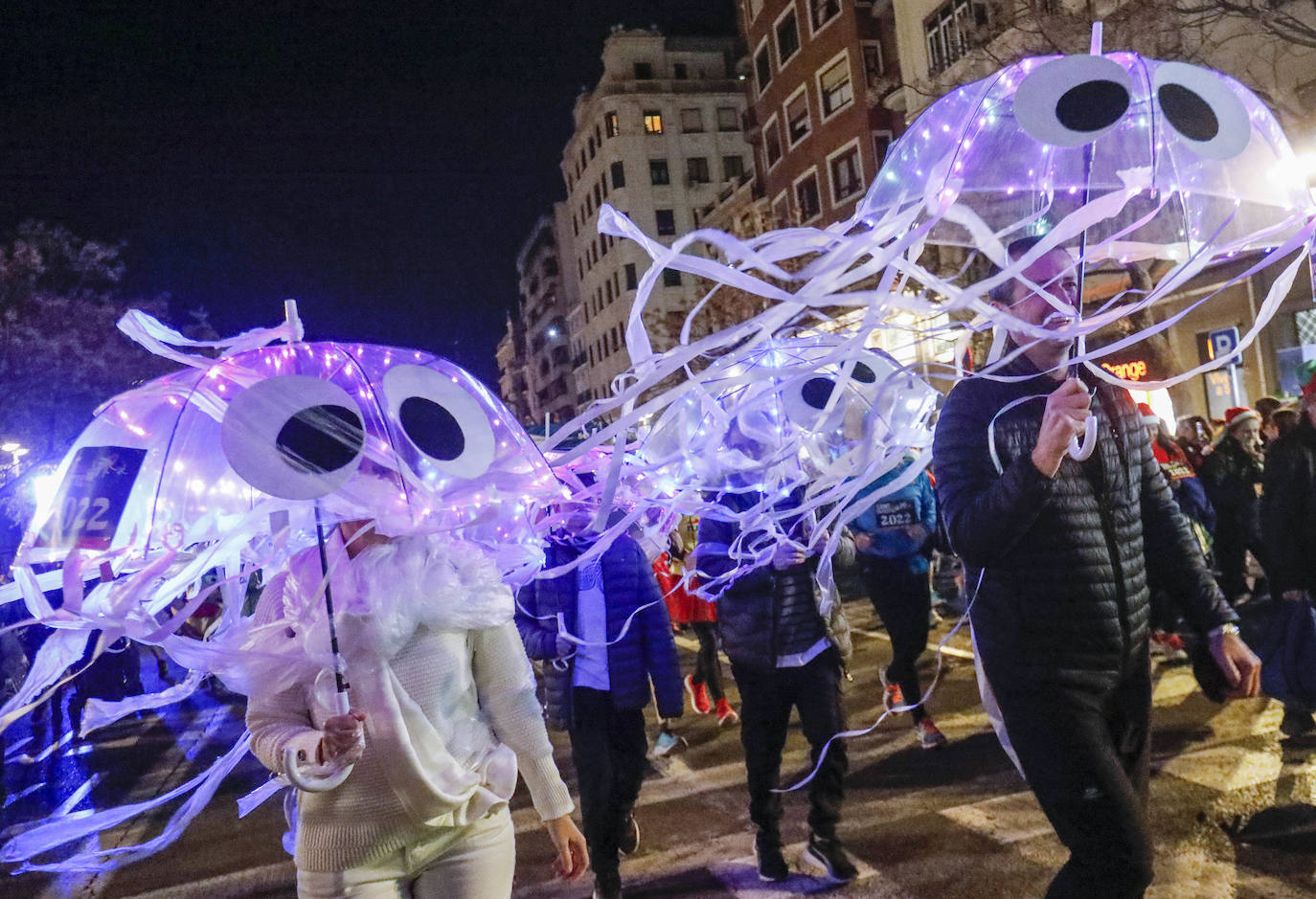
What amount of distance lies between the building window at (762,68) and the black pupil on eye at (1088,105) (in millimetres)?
34854

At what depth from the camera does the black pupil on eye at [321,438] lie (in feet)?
7.74

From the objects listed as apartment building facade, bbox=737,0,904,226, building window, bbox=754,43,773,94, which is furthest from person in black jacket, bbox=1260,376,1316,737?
building window, bbox=754,43,773,94

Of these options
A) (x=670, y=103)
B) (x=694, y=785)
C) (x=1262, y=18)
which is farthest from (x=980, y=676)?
(x=670, y=103)

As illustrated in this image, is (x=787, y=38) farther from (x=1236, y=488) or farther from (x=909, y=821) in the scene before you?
(x=909, y=821)

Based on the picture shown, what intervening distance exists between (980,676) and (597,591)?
78.7 inches

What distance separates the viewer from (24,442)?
2739cm

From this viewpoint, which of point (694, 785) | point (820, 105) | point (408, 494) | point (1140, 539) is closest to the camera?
point (408, 494)

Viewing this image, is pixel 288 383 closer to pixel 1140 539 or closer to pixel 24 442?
pixel 1140 539

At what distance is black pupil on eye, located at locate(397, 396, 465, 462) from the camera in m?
2.71

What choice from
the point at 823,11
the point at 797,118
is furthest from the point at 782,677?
the point at 797,118

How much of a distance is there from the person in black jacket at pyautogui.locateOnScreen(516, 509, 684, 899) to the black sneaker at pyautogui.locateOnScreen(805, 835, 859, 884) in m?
0.82

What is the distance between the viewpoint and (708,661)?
7965mm

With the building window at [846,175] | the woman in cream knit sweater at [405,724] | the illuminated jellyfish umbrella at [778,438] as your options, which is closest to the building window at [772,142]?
the building window at [846,175]

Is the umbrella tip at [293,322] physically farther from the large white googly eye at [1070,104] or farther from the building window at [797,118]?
the building window at [797,118]
